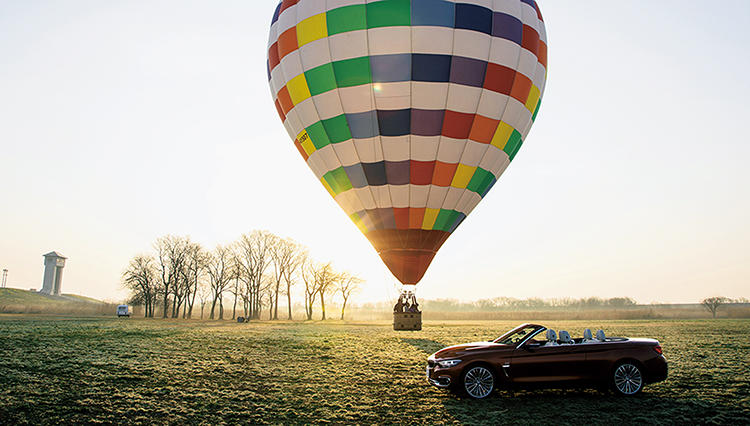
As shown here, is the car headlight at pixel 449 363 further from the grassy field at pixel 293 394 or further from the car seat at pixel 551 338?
the car seat at pixel 551 338

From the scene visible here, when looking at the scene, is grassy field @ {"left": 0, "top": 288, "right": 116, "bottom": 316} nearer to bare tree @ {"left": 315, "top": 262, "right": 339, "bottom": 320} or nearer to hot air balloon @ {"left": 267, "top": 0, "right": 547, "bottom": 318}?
bare tree @ {"left": 315, "top": 262, "right": 339, "bottom": 320}

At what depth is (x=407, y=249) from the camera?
66.9 ft

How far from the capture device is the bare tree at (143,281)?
2680 inches

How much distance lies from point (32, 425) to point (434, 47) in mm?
16475

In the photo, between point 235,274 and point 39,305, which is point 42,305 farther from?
point 235,274

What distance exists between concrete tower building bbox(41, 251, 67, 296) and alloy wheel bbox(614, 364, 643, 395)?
145 meters

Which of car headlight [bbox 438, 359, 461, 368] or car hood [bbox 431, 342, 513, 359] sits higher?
car hood [bbox 431, 342, 513, 359]

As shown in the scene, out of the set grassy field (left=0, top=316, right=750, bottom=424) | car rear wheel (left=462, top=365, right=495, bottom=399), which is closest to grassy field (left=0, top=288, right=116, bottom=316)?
grassy field (left=0, top=316, right=750, bottom=424)

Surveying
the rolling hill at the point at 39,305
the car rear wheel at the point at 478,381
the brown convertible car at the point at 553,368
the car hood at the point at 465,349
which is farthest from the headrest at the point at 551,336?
the rolling hill at the point at 39,305

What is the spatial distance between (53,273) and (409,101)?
139292 mm

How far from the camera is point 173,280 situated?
69.7m

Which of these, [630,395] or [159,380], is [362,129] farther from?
[630,395]

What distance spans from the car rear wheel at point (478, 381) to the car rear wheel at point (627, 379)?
229 cm

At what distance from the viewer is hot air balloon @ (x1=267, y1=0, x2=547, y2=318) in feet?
60.5
